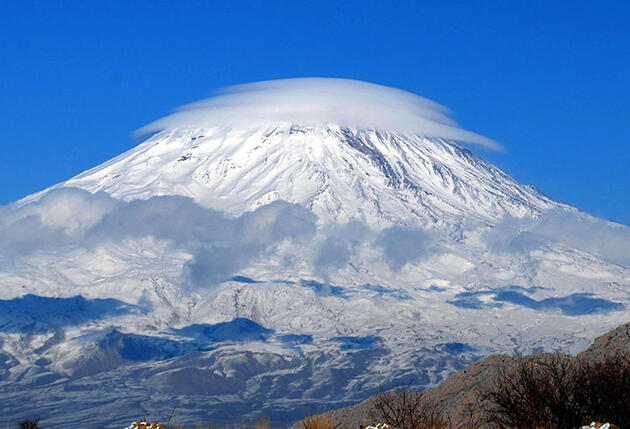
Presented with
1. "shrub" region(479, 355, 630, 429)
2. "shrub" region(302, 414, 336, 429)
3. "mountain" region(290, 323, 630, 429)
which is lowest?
"shrub" region(479, 355, 630, 429)

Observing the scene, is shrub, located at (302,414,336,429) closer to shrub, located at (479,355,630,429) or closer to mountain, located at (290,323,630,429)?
shrub, located at (479,355,630,429)

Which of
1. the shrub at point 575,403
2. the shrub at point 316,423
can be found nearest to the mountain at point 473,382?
the shrub at point 575,403

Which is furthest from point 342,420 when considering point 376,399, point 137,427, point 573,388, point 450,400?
point 137,427

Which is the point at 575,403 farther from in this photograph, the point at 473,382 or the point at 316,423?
the point at 473,382

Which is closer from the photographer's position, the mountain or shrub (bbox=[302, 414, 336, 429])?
shrub (bbox=[302, 414, 336, 429])

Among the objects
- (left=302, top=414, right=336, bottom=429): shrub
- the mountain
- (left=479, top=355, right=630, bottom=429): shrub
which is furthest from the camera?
the mountain

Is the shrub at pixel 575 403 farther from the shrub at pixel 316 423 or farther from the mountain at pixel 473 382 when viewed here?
the mountain at pixel 473 382

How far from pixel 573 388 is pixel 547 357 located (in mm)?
11839

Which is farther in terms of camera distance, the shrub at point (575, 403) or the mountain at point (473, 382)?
the mountain at point (473, 382)

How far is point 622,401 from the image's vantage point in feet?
62.7

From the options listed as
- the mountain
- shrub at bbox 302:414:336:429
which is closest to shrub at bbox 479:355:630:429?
shrub at bbox 302:414:336:429

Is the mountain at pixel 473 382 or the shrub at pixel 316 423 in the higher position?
the mountain at pixel 473 382

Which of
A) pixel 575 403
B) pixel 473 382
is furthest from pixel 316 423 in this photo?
pixel 473 382

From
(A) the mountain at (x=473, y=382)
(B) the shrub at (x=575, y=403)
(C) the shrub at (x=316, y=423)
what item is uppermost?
(A) the mountain at (x=473, y=382)
